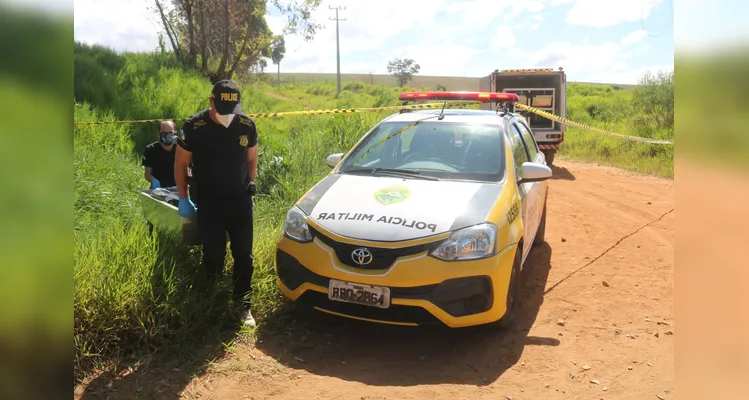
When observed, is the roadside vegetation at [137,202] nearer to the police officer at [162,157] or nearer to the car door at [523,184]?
the police officer at [162,157]

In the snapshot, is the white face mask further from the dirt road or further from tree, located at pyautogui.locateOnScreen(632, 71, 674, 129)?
tree, located at pyautogui.locateOnScreen(632, 71, 674, 129)

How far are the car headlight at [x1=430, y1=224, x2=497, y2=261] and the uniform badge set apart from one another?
1.83 feet

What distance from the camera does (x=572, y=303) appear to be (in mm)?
4602

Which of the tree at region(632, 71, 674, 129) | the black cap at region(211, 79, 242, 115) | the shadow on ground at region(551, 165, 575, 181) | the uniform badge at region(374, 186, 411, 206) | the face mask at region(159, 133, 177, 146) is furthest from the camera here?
the tree at region(632, 71, 674, 129)

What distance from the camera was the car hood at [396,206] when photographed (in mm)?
3514

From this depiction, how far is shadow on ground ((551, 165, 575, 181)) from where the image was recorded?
11547 mm

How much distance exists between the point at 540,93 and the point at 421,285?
1244 cm

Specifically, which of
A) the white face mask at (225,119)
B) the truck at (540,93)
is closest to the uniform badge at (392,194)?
the white face mask at (225,119)

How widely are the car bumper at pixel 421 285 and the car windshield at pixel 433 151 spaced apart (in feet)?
3.12

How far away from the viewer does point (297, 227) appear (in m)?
3.83

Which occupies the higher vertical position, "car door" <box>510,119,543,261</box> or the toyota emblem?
"car door" <box>510,119,543,261</box>

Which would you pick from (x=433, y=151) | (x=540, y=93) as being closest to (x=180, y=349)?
(x=433, y=151)

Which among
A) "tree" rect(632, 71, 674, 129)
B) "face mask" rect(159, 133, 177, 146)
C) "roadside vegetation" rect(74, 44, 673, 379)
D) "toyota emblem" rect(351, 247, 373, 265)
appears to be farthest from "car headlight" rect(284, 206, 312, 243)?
"tree" rect(632, 71, 674, 129)
